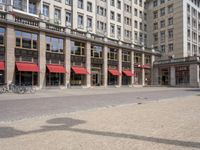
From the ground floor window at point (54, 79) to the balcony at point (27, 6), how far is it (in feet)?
33.8

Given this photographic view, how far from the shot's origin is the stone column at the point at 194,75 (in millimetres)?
48094

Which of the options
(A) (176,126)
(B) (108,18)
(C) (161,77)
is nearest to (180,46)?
(C) (161,77)

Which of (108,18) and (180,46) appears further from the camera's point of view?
(180,46)

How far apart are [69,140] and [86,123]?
2.34 m

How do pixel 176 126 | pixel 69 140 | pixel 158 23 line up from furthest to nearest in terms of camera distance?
pixel 158 23 < pixel 176 126 < pixel 69 140

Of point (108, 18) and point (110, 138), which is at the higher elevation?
point (108, 18)

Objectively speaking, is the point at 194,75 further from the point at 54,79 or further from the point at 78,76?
the point at 54,79

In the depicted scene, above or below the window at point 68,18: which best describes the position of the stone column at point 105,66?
below

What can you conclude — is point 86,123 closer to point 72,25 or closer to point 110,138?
point 110,138

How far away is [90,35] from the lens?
41594mm

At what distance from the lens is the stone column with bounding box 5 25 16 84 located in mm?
29891

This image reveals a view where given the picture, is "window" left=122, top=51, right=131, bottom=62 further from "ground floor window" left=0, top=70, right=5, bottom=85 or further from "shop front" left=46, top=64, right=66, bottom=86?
"ground floor window" left=0, top=70, right=5, bottom=85

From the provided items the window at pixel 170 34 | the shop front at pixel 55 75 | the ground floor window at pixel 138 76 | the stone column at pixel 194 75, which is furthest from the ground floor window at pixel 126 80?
the window at pixel 170 34

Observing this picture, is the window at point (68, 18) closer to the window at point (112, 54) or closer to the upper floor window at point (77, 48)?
the upper floor window at point (77, 48)
